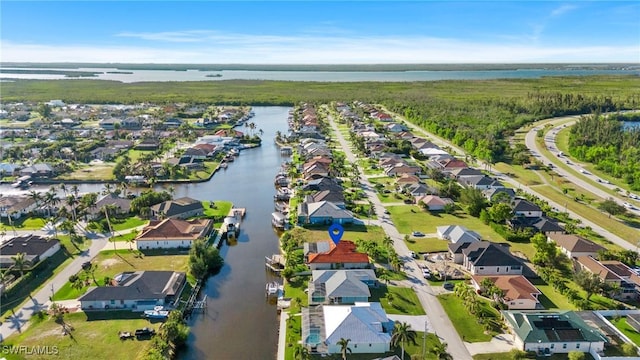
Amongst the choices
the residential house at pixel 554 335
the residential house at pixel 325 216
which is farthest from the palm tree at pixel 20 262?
the residential house at pixel 554 335

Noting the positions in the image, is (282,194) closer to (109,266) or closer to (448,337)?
(109,266)

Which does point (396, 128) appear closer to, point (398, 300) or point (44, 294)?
point (398, 300)

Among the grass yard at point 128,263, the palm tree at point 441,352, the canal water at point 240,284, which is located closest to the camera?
the palm tree at point 441,352

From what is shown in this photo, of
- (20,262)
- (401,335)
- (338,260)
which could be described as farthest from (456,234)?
(20,262)

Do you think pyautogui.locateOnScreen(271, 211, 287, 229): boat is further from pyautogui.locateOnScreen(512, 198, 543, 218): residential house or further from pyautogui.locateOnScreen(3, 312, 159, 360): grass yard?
pyautogui.locateOnScreen(512, 198, 543, 218): residential house

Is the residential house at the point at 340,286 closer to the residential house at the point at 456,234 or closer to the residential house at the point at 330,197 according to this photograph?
the residential house at the point at 456,234
